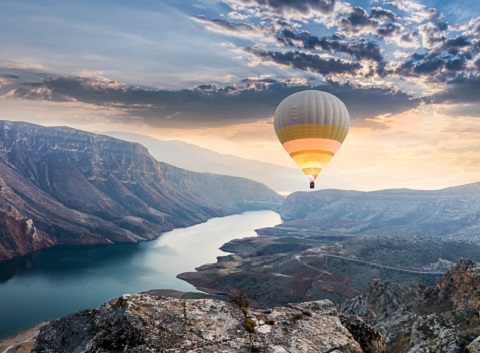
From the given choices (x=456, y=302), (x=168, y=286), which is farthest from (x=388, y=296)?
(x=168, y=286)

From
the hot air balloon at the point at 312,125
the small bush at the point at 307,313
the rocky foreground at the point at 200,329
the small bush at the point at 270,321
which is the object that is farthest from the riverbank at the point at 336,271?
the small bush at the point at 270,321

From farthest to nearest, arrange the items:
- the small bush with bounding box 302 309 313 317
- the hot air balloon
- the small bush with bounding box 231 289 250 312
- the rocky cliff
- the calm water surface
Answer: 1. the calm water surface
2. the hot air balloon
3. the rocky cliff
4. the small bush with bounding box 302 309 313 317
5. the small bush with bounding box 231 289 250 312

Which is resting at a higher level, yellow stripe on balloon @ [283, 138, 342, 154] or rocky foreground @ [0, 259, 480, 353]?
yellow stripe on balloon @ [283, 138, 342, 154]

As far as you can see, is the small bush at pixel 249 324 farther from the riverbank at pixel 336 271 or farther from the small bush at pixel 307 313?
the riverbank at pixel 336 271

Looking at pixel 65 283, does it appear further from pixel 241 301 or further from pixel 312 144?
pixel 241 301

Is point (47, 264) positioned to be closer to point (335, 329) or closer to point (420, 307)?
point (420, 307)

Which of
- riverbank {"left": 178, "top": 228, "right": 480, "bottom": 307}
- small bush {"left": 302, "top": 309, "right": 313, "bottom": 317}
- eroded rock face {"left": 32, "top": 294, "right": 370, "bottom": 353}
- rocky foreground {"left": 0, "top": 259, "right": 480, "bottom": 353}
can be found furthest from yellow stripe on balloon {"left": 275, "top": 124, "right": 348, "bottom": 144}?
riverbank {"left": 178, "top": 228, "right": 480, "bottom": 307}

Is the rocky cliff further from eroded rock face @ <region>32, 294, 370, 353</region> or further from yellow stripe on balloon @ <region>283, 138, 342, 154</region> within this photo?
yellow stripe on balloon @ <region>283, 138, 342, 154</region>
